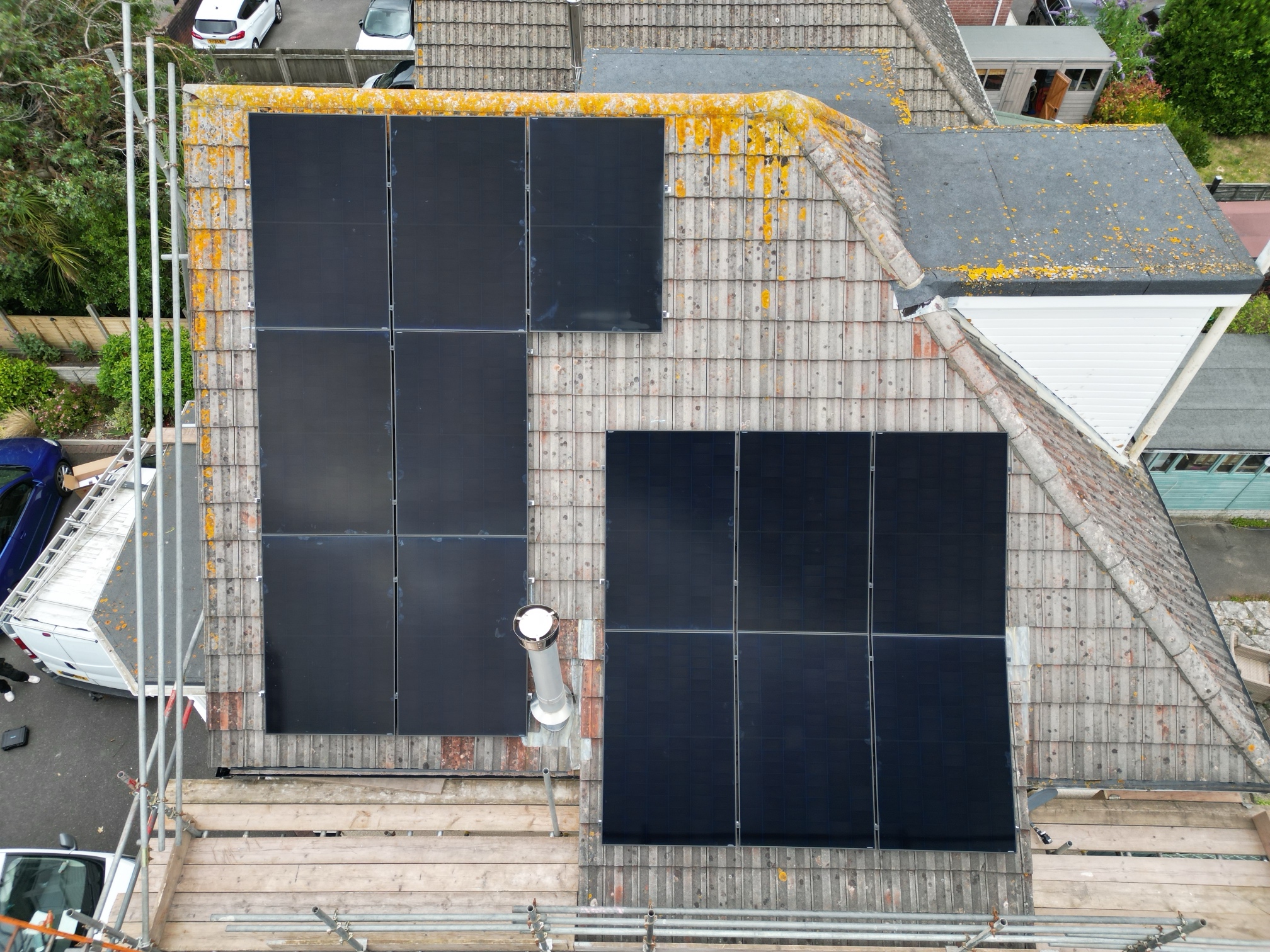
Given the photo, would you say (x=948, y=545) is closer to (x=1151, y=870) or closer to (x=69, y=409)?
(x=1151, y=870)

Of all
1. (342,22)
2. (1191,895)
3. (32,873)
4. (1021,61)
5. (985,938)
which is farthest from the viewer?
(342,22)

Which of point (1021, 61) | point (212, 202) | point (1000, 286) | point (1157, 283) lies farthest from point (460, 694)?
point (1021, 61)

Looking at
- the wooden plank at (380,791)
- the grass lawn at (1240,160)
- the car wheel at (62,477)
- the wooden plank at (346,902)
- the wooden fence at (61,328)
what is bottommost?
the wooden plank at (346,902)

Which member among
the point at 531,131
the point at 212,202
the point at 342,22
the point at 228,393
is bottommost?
the point at 228,393

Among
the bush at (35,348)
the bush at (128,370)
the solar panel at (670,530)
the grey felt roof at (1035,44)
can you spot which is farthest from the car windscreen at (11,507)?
the grey felt roof at (1035,44)

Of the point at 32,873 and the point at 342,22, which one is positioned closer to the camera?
the point at 32,873

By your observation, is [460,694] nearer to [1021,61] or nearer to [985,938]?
[985,938]

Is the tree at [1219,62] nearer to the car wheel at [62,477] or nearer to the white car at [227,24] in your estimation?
the white car at [227,24]

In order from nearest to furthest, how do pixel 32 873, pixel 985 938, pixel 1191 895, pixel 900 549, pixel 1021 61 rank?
pixel 985 938, pixel 1191 895, pixel 900 549, pixel 32 873, pixel 1021 61

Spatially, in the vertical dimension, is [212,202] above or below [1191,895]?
above
